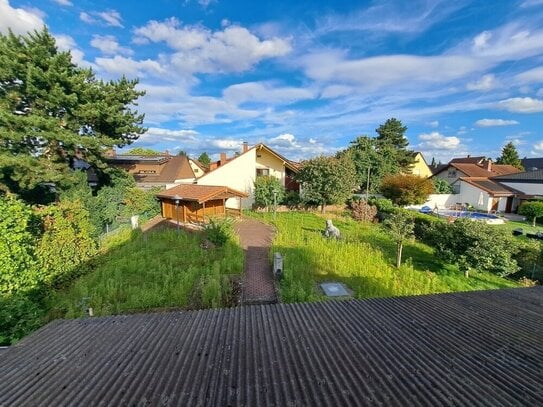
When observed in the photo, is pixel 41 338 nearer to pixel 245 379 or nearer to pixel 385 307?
pixel 245 379

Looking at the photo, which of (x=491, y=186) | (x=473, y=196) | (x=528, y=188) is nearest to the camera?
(x=528, y=188)

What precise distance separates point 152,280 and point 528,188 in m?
35.3

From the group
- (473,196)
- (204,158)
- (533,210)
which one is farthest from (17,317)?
(204,158)

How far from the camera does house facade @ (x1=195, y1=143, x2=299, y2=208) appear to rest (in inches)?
971

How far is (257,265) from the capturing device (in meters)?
12.0

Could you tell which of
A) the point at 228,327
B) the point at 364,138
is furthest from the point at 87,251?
the point at 364,138

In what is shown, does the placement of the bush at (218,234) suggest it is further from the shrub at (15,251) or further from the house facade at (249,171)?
the house facade at (249,171)

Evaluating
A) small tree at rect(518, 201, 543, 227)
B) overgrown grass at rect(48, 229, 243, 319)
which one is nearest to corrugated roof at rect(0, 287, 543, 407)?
overgrown grass at rect(48, 229, 243, 319)

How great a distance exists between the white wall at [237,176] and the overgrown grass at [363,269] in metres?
10.2

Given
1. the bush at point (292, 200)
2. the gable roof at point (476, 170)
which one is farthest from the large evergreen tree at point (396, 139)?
the bush at point (292, 200)

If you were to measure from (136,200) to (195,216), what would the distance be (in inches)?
211

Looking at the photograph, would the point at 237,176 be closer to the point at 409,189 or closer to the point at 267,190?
the point at 267,190

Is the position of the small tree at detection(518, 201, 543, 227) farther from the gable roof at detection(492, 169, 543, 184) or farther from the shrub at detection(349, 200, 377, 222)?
the shrub at detection(349, 200, 377, 222)

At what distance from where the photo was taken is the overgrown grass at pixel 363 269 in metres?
9.57
